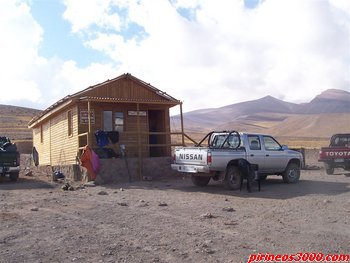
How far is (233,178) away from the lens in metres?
13.3

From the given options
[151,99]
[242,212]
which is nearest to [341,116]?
[151,99]

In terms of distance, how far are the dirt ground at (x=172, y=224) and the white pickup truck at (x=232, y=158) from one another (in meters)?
0.66

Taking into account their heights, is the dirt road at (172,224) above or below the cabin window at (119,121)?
below

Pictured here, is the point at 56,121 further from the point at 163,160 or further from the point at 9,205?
the point at 9,205

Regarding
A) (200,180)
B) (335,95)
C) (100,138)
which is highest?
(335,95)

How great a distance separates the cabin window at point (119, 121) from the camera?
1916 centimetres

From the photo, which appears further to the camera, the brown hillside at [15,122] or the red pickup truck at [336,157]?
the brown hillside at [15,122]

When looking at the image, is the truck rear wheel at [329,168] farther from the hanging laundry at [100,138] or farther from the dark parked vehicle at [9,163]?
the dark parked vehicle at [9,163]

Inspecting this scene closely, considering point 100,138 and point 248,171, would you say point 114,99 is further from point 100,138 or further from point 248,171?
point 248,171

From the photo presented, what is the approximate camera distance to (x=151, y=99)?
64.5 ft

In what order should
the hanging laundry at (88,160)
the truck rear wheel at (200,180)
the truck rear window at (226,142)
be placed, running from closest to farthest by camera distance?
the truck rear window at (226,142) → the truck rear wheel at (200,180) → the hanging laundry at (88,160)

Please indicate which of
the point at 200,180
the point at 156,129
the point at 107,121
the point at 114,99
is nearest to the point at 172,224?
the point at 200,180

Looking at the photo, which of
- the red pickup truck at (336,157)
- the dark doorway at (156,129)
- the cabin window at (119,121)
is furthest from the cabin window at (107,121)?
the red pickup truck at (336,157)

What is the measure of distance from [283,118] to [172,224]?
478ft
